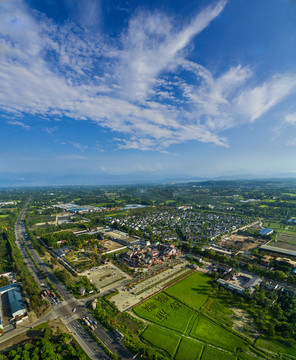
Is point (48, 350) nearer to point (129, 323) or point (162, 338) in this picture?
point (129, 323)

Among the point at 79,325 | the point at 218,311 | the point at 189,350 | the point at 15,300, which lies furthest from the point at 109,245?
the point at 189,350

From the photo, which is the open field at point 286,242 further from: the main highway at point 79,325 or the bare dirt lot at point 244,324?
the main highway at point 79,325

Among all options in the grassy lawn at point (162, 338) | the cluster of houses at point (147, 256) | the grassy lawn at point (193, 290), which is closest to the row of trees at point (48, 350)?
the grassy lawn at point (162, 338)

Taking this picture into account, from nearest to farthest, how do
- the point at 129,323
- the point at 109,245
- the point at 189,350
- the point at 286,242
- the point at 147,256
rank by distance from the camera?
the point at 189,350, the point at 129,323, the point at 147,256, the point at 109,245, the point at 286,242

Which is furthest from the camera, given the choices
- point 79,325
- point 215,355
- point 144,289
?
point 144,289

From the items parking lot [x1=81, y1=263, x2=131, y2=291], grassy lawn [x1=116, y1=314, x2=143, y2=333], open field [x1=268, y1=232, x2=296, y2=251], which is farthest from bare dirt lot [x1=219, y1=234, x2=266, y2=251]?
grassy lawn [x1=116, y1=314, x2=143, y2=333]

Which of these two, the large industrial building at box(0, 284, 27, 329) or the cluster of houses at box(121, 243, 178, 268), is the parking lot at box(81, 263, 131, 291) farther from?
the large industrial building at box(0, 284, 27, 329)
